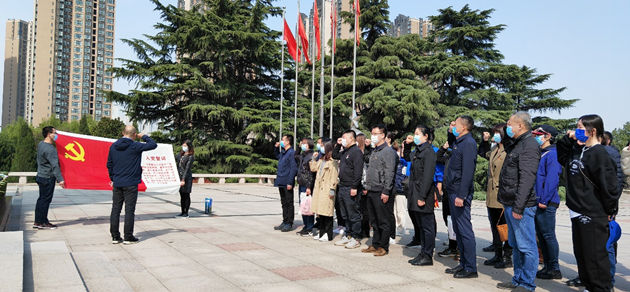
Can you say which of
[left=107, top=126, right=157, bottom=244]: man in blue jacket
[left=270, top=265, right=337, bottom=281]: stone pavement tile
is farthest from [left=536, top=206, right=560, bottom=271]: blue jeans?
[left=107, top=126, right=157, bottom=244]: man in blue jacket

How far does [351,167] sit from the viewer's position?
7176mm

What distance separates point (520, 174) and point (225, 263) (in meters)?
3.72

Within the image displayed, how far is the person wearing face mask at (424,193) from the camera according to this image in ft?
19.4

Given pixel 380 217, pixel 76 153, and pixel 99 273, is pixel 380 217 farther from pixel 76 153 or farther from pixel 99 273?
pixel 76 153

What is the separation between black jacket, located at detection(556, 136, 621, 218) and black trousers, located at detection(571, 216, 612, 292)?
0.29 feet

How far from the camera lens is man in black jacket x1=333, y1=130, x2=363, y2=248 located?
7.12 meters

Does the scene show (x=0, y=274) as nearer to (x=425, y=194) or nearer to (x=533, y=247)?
(x=425, y=194)

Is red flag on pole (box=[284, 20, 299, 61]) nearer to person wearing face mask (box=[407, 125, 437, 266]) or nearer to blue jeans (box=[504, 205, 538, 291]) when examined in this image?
person wearing face mask (box=[407, 125, 437, 266])

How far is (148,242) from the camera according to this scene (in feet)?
24.0

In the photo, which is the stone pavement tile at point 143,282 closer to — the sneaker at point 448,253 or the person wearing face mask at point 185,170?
the sneaker at point 448,253

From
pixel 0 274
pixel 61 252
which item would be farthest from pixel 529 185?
pixel 61 252

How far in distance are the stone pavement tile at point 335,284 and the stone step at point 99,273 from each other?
1837 millimetres

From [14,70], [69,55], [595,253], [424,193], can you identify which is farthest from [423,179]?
[14,70]

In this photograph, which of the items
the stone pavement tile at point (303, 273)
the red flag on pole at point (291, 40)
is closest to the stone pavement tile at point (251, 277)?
the stone pavement tile at point (303, 273)
